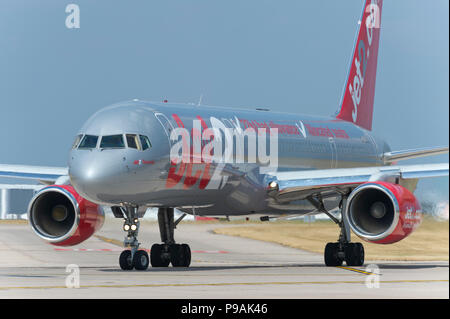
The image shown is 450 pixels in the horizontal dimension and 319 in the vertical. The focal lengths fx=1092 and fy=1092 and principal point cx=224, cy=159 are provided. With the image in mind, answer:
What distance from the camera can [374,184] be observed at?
1062 inches

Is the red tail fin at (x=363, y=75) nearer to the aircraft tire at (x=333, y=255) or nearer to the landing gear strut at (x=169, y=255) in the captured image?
the aircraft tire at (x=333, y=255)

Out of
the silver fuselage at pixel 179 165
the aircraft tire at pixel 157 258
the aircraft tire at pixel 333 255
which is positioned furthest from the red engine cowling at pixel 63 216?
the aircraft tire at pixel 333 255

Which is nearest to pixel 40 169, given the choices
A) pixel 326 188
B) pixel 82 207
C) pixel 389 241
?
pixel 82 207

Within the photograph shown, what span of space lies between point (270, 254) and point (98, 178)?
15281mm

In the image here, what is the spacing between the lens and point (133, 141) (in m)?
25.6

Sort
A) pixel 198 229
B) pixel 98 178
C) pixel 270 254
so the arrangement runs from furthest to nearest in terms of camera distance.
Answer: pixel 198 229
pixel 270 254
pixel 98 178

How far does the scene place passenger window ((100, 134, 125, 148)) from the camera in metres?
25.4

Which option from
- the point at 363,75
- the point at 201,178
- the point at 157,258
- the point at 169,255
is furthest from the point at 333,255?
the point at 363,75

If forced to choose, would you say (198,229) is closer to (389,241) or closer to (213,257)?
(213,257)

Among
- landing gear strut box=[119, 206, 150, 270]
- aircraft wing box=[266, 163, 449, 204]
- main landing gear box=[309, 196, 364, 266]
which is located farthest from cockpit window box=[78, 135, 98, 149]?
main landing gear box=[309, 196, 364, 266]

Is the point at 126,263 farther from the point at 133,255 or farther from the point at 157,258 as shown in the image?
the point at 157,258

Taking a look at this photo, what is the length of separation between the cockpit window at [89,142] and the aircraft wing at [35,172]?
150 inches

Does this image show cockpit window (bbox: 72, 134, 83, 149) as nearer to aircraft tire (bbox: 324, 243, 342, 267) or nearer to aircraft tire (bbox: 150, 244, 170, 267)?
aircraft tire (bbox: 150, 244, 170, 267)
